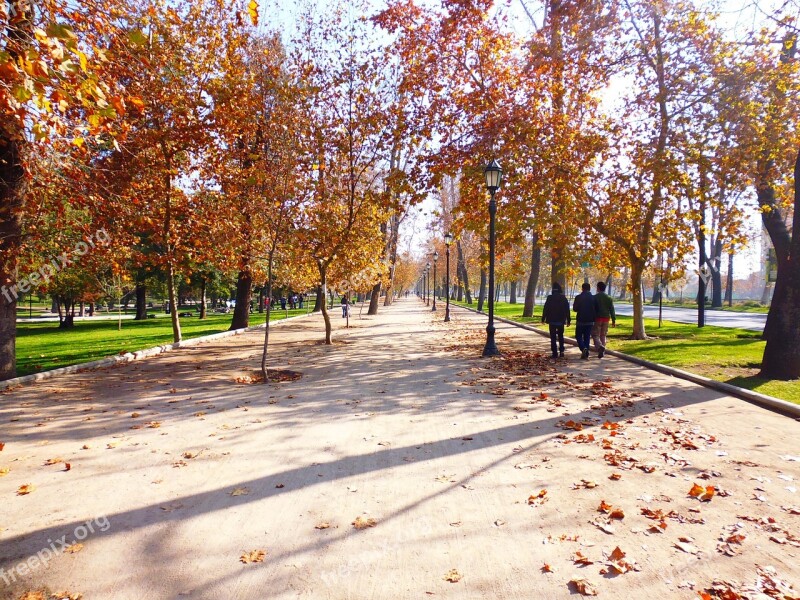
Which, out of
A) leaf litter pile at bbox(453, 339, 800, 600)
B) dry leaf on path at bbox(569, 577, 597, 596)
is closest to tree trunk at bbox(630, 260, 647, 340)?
leaf litter pile at bbox(453, 339, 800, 600)

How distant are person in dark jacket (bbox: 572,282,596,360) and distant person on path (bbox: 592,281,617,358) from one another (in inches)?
6.6

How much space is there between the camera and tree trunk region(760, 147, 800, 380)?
362 inches

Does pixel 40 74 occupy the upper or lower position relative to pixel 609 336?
upper

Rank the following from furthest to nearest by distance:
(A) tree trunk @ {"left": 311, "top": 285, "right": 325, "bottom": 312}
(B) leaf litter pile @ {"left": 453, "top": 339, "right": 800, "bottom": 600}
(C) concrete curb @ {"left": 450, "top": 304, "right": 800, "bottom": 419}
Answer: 1. (A) tree trunk @ {"left": 311, "top": 285, "right": 325, "bottom": 312}
2. (C) concrete curb @ {"left": 450, "top": 304, "right": 800, "bottom": 419}
3. (B) leaf litter pile @ {"left": 453, "top": 339, "right": 800, "bottom": 600}

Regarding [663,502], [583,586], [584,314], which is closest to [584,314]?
[584,314]

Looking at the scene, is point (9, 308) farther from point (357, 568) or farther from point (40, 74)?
point (357, 568)

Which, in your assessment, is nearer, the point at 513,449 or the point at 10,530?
the point at 10,530

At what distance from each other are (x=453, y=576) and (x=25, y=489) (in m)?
3.98

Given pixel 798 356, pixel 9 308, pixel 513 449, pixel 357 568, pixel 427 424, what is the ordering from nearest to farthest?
pixel 357 568 → pixel 513 449 → pixel 427 424 → pixel 798 356 → pixel 9 308

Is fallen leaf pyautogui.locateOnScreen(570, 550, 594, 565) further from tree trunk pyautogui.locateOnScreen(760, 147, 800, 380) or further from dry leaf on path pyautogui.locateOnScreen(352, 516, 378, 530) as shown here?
tree trunk pyautogui.locateOnScreen(760, 147, 800, 380)

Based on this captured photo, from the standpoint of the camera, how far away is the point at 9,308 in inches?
→ 385

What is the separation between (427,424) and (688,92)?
40.1 feet

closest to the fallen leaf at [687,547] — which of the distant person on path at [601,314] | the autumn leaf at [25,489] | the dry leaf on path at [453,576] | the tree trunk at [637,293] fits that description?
the dry leaf on path at [453,576]

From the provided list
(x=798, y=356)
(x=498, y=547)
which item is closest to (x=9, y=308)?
(x=498, y=547)
